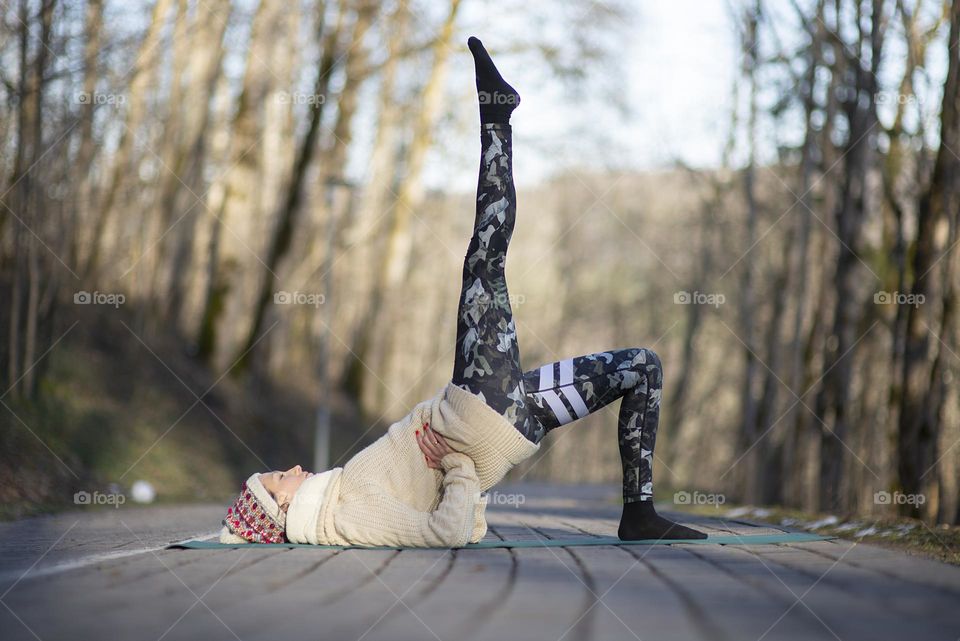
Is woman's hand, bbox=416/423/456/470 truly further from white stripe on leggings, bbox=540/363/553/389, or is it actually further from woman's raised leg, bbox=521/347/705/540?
white stripe on leggings, bbox=540/363/553/389

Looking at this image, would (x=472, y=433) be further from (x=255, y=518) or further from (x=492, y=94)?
(x=492, y=94)

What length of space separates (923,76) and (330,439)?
50.3ft

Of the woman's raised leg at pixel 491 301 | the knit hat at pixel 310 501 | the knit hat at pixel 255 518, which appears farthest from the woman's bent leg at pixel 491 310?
the knit hat at pixel 255 518

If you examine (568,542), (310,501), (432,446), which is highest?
(432,446)

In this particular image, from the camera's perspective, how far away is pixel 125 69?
55.4 ft

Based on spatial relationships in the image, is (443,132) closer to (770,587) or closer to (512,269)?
(512,269)

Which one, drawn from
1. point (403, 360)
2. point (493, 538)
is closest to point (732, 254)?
point (403, 360)

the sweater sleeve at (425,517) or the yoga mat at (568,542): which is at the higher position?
the sweater sleeve at (425,517)

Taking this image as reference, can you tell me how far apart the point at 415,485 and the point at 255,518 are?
84 centimetres

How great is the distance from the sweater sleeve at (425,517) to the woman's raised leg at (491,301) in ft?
1.20

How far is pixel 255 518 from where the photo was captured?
5.94 metres

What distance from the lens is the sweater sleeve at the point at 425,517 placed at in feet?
18.4

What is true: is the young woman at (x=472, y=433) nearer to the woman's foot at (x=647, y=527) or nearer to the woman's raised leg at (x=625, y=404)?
the woman's raised leg at (x=625, y=404)

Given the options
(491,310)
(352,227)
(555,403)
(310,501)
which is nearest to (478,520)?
(555,403)
